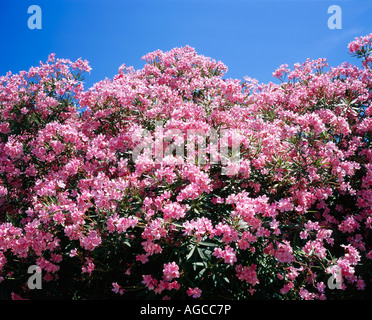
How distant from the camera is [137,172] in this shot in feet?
10.3

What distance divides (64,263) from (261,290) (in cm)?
251

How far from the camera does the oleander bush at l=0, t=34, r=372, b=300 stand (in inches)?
113

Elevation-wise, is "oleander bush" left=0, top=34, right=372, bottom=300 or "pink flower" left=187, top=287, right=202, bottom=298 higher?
"oleander bush" left=0, top=34, right=372, bottom=300

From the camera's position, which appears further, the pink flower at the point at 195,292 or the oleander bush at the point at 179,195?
the oleander bush at the point at 179,195

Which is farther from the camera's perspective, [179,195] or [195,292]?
[179,195]

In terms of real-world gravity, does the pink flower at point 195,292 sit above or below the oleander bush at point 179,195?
below

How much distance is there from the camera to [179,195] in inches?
115

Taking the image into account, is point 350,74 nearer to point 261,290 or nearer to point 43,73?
Result: point 261,290

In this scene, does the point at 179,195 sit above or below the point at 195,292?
above

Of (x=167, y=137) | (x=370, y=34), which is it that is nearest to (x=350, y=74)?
(x=370, y=34)

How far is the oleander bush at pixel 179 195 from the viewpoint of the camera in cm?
288

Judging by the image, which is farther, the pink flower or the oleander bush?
the oleander bush
